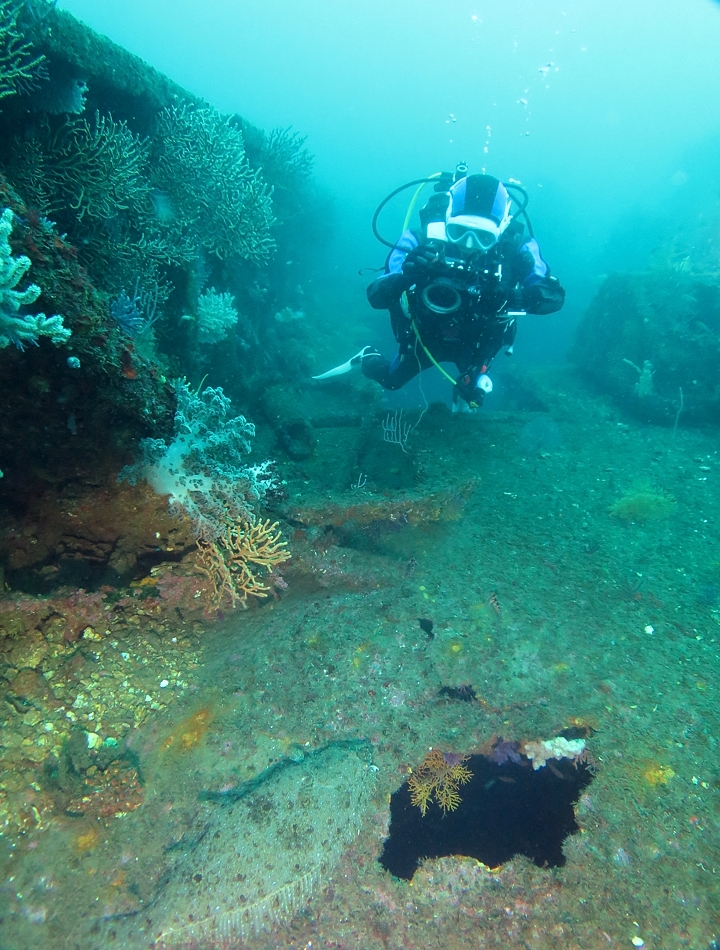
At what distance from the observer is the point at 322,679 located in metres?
3.09

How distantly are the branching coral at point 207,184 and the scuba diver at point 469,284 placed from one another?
313cm

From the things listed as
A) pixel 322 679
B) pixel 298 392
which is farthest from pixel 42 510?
pixel 298 392

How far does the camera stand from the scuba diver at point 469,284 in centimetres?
517

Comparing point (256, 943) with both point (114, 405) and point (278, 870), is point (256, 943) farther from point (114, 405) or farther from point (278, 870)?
point (114, 405)

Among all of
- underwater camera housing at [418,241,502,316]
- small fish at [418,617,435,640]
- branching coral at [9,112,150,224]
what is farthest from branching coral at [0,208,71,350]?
underwater camera housing at [418,241,502,316]

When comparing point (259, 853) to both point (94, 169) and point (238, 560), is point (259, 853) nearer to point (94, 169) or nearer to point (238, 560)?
point (238, 560)

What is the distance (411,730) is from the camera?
9.49ft

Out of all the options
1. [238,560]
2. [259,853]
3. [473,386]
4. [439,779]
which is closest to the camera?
[259,853]

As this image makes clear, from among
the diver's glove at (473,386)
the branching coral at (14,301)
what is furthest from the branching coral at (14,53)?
the diver's glove at (473,386)

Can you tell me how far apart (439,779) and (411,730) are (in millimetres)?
307

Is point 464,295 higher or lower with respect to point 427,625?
higher

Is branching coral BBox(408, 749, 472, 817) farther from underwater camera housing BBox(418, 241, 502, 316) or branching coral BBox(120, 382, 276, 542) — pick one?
underwater camera housing BBox(418, 241, 502, 316)

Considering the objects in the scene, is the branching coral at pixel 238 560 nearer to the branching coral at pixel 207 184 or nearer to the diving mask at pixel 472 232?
the diving mask at pixel 472 232

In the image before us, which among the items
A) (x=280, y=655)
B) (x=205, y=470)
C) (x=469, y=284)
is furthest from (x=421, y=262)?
(x=280, y=655)
